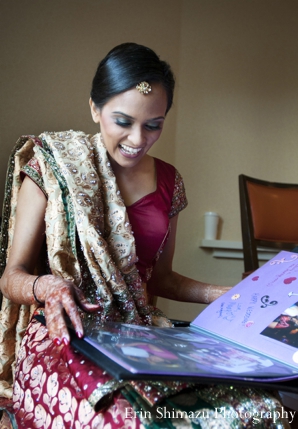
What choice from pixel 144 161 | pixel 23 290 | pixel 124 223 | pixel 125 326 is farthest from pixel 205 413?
pixel 144 161

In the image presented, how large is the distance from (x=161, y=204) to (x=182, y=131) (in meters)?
1.66

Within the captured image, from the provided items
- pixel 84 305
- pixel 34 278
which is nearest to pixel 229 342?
pixel 84 305

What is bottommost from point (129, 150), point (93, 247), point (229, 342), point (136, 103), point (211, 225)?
point (211, 225)

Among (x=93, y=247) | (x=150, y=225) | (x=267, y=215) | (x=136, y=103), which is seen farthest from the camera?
(x=267, y=215)

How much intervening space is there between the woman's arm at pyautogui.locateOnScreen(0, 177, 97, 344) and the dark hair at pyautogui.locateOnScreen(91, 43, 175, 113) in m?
0.28

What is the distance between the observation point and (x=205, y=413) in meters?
0.60

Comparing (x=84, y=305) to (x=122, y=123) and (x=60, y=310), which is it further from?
(x=122, y=123)

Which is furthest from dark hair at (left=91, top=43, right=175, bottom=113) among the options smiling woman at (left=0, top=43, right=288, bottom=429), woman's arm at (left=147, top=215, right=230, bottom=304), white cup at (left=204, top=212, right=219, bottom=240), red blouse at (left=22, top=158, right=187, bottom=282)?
white cup at (left=204, top=212, right=219, bottom=240)

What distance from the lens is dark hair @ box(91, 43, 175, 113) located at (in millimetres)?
1097

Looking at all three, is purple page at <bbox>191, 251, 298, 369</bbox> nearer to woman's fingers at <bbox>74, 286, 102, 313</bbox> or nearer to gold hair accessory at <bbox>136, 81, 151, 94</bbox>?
woman's fingers at <bbox>74, 286, 102, 313</bbox>

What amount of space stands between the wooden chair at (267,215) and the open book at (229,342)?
3.43 ft

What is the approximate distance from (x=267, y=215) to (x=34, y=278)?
141cm

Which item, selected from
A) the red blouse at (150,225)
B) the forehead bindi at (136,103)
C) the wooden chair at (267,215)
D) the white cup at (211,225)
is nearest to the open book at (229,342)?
the red blouse at (150,225)

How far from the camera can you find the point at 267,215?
6.87 ft
